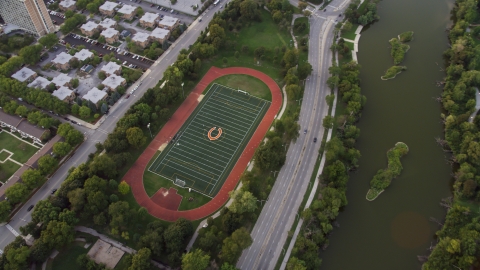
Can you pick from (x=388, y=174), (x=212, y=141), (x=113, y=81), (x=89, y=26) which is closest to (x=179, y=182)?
(x=212, y=141)

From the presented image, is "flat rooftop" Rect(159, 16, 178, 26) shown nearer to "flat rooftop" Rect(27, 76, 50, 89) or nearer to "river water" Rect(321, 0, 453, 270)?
"flat rooftop" Rect(27, 76, 50, 89)

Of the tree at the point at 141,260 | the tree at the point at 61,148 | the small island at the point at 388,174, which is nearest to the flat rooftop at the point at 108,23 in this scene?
the tree at the point at 61,148

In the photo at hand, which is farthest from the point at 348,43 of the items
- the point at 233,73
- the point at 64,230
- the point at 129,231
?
the point at 64,230

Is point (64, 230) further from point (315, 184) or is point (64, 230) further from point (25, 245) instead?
point (315, 184)

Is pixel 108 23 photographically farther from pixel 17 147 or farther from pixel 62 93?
pixel 17 147

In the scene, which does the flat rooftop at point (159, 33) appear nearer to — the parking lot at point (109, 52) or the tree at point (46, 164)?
the parking lot at point (109, 52)

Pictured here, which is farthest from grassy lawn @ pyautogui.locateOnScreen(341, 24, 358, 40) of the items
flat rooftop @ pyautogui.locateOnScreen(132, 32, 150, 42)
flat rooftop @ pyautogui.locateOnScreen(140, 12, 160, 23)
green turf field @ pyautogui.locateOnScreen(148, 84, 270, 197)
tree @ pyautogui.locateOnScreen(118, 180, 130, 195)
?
tree @ pyautogui.locateOnScreen(118, 180, 130, 195)
